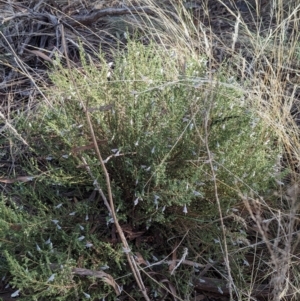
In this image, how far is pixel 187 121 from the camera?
1.94m

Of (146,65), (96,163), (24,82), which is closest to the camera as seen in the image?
(96,163)

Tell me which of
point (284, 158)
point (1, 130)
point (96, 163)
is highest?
point (96, 163)

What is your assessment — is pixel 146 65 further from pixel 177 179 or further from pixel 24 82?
pixel 24 82

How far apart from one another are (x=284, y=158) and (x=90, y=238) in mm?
934

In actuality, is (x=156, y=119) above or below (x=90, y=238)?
above

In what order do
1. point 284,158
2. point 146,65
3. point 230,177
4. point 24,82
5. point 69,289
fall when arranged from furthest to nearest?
point 24,82
point 284,158
point 146,65
point 230,177
point 69,289

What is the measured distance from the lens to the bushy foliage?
182cm

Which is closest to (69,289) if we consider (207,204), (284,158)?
(207,204)

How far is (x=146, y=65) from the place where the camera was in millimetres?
2229

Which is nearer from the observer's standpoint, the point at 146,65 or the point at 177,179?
the point at 177,179

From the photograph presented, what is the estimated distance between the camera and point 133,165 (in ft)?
6.29

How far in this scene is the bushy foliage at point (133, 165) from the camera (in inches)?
71.5

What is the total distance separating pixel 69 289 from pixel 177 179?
504 mm

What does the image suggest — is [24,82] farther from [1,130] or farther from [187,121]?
[187,121]
